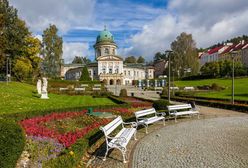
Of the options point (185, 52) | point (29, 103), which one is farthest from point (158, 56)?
point (29, 103)

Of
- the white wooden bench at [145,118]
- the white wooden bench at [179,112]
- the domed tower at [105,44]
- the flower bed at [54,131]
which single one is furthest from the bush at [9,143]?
the domed tower at [105,44]

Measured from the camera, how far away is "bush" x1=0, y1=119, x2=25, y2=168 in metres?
4.60

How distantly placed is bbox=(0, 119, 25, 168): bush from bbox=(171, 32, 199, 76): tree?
68557 mm

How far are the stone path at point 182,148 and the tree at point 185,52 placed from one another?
60.9 m

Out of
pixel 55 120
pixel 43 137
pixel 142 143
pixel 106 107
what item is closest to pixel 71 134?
pixel 43 137

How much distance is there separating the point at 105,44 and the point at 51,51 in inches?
1644

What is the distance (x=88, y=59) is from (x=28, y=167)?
138713 mm

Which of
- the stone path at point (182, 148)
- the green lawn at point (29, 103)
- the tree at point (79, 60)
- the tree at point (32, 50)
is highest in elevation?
the tree at point (79, 60)

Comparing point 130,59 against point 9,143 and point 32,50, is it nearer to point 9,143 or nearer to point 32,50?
point 32,50

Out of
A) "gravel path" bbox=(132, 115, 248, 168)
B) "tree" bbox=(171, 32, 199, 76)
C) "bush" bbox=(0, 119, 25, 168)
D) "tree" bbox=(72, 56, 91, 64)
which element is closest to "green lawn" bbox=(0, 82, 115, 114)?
"gravel path" bbox=(132, 115, 248, 168)

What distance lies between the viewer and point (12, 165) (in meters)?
4.83

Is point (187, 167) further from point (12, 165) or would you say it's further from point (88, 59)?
point (88, 59)

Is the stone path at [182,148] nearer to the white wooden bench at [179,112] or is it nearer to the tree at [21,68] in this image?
the white wooden bench at [179,112]

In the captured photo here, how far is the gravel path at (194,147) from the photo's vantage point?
6.62 metres
